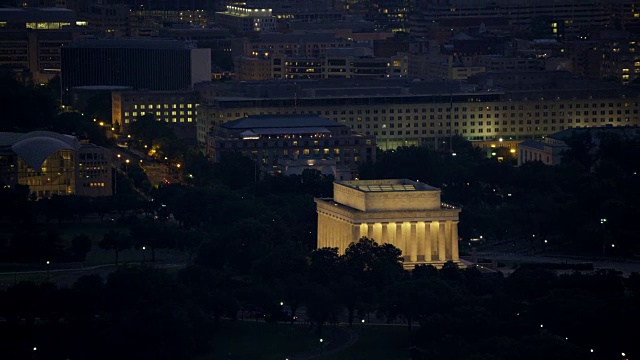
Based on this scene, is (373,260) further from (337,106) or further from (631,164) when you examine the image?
(337,106)

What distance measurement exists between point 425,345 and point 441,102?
76359 millimetres

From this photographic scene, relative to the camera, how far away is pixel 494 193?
523ft

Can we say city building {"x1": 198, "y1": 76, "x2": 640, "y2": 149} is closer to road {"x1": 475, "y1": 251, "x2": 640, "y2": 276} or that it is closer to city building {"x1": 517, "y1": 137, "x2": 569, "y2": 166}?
city building {"x1": 517, "y1": 137, "x2": 569, "y2": 166}

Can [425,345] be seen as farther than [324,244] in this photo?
No

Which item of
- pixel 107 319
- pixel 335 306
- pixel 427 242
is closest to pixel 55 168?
pixel 427 242

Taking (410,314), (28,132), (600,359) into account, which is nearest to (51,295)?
(410,314)

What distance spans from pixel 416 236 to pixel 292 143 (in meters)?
38.7

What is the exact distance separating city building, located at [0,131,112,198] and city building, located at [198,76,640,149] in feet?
84.3

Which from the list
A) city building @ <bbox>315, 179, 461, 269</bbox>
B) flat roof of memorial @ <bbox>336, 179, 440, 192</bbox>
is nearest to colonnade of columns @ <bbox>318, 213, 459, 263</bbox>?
city building @ <bbox>315, 179, 461, 269</bbox>

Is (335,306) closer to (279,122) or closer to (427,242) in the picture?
(427,242)

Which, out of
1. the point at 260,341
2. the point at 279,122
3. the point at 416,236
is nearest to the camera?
the point at 260,341

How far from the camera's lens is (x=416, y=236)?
137 meters

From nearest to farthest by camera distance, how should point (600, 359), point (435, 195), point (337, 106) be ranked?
1. point (600, 359)
2. point (435, 195)
3. point (337, 106)

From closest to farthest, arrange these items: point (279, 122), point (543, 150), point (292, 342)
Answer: point (292, 342) < point (543, 150) < point (279, 122)
